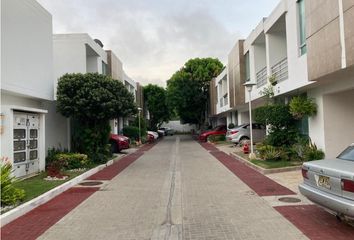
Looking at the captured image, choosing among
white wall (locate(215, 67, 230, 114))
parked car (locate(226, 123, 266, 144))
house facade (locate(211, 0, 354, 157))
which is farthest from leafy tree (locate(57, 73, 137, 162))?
white wall (locate(215, 67, 230, 114))

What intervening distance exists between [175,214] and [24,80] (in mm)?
7956

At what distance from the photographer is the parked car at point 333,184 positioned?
5.78 m

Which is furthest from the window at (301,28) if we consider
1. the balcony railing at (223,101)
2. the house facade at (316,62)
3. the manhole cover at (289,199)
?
the balcony railing at (223,101)

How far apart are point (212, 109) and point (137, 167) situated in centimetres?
3101

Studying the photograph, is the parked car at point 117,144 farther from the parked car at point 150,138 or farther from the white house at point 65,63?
the parked car at point 150,138

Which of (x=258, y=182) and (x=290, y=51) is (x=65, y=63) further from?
(x=258, y=182)

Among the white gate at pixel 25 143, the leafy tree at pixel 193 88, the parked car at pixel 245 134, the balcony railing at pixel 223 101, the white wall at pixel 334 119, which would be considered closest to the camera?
the white gate at pixel 25 143

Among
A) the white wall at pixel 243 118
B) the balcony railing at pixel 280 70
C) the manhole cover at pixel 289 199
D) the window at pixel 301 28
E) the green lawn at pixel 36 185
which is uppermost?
the window at pixel 301 28

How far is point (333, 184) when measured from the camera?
242 inches

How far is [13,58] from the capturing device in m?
12.1

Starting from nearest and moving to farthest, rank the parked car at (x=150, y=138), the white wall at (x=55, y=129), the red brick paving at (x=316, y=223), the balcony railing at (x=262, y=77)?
the red brick paving at (x=316, y=223)
the white wall at (x=55, y=129)
the balcony railing at (x=262, y=77)
the parked car at (x=150, y=138)

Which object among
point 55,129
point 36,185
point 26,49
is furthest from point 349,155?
point 55,129

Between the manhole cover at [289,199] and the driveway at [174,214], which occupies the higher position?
the manhole cover at [289,199]

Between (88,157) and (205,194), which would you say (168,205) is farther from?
(88,157)
